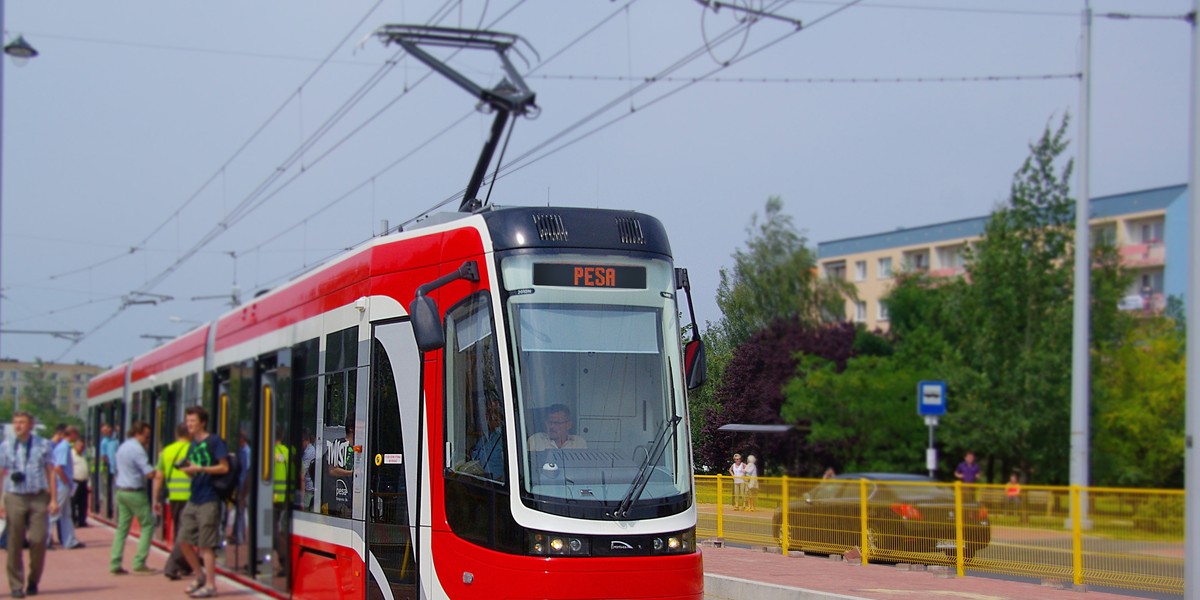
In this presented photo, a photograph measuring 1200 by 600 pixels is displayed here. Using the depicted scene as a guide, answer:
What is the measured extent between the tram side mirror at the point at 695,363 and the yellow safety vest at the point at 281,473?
4.60 meters

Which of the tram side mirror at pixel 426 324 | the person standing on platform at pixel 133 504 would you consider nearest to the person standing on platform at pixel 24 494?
the person standing on platform at pixel 133 504

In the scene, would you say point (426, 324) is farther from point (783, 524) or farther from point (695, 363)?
point (783, 524)

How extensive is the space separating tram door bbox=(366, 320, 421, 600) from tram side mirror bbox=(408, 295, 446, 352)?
32.5 inches

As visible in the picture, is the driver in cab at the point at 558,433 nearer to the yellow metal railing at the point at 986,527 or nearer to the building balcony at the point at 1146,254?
the yellow metal railing at the point at 986,527

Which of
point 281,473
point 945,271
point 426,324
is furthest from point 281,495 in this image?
point 945,271

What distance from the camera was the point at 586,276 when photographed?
7.79m

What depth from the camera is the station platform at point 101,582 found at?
12.9 metres

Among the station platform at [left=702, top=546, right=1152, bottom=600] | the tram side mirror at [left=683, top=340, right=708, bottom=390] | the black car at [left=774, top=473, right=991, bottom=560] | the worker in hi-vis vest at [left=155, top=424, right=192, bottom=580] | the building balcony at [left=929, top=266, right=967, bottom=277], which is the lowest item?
the station platform at [left=702, top=546, right=1152, bottom=600]

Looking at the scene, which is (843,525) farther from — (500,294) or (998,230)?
(998,230)

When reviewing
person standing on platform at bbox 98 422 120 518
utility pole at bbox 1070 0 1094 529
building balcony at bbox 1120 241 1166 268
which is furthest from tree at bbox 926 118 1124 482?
building balcony at bbox 1120 241 1166 268

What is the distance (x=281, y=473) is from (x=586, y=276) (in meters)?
5.02

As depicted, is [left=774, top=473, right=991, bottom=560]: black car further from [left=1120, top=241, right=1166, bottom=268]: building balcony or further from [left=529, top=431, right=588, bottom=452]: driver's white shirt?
[left=1120, top=241, right=1166, bottom=268]: building balcony

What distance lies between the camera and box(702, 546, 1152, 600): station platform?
12.6 m

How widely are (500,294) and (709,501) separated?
2551 millimetres
